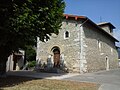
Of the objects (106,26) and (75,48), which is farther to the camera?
(106,26)

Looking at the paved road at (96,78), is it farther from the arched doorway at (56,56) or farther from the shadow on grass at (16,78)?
the arched doorway at (56,56)

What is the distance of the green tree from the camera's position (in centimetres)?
981

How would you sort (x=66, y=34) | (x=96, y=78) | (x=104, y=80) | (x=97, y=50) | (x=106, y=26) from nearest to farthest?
(x=104, y=80) < (x=96, y=78) < (x=66, y=34) < (x=97, y=50) < (x=106, y=26)

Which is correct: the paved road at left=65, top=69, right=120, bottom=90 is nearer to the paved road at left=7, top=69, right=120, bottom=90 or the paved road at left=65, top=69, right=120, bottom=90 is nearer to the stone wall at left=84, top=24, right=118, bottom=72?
the paved road at left=7, top=69, right=120, bottom=90

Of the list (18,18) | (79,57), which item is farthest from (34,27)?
(79,57)

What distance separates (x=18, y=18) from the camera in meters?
9.73

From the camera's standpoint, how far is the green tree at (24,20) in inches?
386

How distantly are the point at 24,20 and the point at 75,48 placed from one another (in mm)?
10720

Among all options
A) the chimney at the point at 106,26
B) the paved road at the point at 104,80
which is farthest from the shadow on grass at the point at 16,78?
the chimney at the point at 106,26

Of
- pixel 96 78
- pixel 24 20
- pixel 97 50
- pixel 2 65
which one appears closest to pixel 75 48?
pixel 97 50

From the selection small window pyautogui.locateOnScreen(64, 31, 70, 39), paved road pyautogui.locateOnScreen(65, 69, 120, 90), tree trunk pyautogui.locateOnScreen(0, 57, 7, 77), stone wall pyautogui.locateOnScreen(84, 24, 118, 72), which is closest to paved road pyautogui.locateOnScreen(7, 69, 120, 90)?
paved road pyautogui.locateOnScreen(65, 69, 120, 90)

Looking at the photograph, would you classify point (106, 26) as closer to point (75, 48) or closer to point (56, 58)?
point (75, 48)

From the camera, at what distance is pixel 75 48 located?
19.8 meters

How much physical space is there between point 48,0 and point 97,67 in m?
13.7
